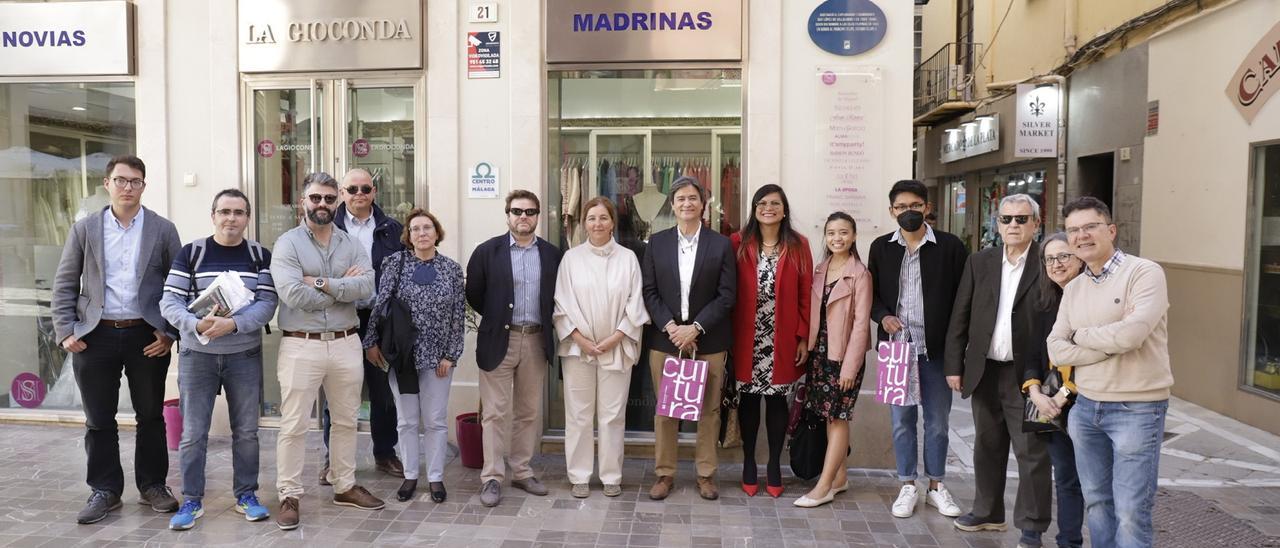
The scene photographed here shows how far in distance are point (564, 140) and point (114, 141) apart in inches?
143

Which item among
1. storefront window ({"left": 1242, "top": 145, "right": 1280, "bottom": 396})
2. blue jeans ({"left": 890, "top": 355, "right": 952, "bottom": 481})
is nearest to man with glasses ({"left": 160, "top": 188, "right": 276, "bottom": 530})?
blue jeans ({"left": 890, "top": 355, "right": 952, "bottom": 481})

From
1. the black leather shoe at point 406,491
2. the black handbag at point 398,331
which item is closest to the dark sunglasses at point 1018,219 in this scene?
the black handbag at point 398,331

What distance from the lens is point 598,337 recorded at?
509cm

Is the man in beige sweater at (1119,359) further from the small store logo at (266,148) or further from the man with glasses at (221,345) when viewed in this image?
the small store logo at (266,148)

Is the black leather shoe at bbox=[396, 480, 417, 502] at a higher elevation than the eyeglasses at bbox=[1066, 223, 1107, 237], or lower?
lower

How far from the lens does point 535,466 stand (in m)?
5.87

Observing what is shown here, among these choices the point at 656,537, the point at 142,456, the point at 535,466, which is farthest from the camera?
the point at 535,466

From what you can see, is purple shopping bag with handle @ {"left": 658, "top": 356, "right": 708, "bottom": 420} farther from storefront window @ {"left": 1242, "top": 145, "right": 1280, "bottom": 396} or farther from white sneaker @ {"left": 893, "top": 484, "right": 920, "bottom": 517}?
storefront window @ {"left": 1242, "top": 145, "right": 1280, "bottom": 396}

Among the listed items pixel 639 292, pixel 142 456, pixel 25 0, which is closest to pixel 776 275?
pixel 639 292

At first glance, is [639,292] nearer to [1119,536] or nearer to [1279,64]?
[1119,536]

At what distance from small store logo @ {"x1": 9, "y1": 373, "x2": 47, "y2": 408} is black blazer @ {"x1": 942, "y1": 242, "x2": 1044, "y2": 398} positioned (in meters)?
7.00

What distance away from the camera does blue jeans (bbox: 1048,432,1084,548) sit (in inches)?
155

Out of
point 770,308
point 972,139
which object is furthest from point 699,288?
point 972,139

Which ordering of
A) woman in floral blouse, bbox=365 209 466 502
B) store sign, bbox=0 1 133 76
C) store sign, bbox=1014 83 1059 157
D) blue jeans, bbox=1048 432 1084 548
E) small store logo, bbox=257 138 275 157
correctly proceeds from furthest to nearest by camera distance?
store sign, bbox=1014 83 1059 157 < small store logo, bbox=257 138 275 157 < store sign, bbox=0 1 133 76 < woman in floral blouse, bbox=365 209 466 502 < blue jeans, bbox=1048 432 1084 548
